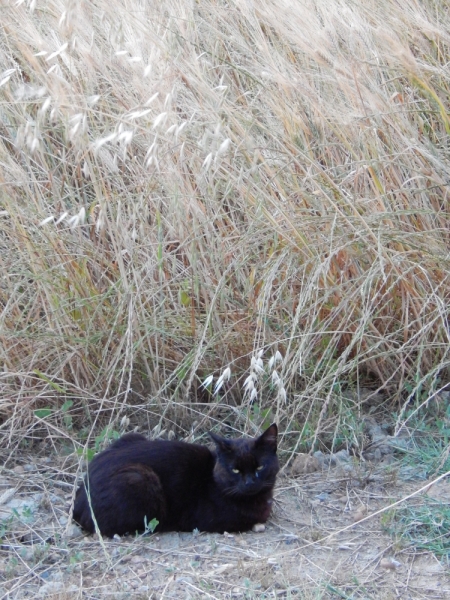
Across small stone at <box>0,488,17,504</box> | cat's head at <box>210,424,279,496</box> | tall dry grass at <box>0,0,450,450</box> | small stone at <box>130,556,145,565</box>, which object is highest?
tall dry grass at <box>0,0,450,450</box>

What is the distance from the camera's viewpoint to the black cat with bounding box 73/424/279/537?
8.99 feet

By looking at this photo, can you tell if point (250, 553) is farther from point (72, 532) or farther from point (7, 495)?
point (7, 495)

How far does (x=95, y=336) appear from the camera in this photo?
3.26 m

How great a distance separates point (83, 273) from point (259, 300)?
79 cm

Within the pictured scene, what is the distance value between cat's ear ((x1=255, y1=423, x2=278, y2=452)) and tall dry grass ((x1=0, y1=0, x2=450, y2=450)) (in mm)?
259

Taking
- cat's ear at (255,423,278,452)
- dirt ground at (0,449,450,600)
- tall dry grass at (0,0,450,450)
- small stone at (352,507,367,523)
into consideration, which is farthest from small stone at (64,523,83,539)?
small stone at (352,507,367,523)

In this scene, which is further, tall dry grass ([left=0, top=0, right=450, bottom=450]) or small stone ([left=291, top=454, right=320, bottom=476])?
tall dry grass ([left=0, top=0, right=450, bottom=450])

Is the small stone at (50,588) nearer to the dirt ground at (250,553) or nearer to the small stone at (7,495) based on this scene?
the dirt ground at (250,553)

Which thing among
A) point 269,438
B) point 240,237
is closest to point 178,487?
point 269,438

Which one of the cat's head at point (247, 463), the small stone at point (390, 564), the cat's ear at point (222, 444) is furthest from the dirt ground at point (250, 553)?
the cat's ear at point (222, 444)

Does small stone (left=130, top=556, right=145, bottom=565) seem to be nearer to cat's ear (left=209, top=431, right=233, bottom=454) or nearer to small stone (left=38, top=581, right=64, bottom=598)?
small stone (left=38, top=581, right=64, bottom=598)

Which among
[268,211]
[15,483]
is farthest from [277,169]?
[15,483]

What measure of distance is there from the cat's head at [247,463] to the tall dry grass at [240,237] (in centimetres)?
28

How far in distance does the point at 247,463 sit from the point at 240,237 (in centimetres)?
93
